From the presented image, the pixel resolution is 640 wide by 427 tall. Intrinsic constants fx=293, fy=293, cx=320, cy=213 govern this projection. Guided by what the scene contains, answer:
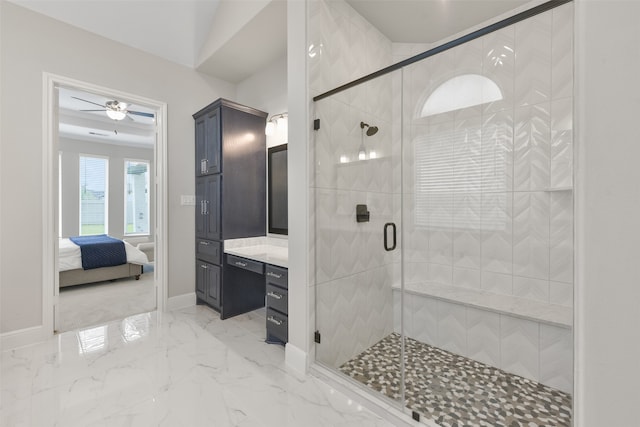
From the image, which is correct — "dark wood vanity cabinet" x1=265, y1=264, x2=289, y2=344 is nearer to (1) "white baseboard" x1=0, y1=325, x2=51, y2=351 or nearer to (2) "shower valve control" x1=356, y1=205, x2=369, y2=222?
(2) "shower valve control" x1=356, y1=205, x2=369, y2=222

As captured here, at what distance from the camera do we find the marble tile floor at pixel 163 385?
1.65m

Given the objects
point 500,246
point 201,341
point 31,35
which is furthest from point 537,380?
point 31,35

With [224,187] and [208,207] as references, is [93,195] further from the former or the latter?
[224,187]

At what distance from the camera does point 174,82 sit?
3.43m

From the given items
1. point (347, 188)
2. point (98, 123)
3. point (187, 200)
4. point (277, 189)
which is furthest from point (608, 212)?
point (98, 123)

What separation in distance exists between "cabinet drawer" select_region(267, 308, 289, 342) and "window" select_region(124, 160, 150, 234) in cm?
625

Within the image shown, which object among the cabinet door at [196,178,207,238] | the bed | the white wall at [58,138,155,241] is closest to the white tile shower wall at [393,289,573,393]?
the cabinet door at [196,178,207,238]

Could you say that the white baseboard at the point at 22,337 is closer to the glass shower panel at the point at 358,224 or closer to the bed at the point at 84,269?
the bed at the point at 84,269

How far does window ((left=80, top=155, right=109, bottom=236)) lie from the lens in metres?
6.60

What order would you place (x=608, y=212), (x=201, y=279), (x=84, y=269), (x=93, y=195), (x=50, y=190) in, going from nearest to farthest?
(x=608, y=212) → (x=50, y=190) → (x=201, y=279) → (x=84, y=269) → (x=93, y=195)

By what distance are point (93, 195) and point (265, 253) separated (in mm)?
6049

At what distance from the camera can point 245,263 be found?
Answer: 2.86 metres

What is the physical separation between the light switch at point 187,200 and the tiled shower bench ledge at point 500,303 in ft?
8.41

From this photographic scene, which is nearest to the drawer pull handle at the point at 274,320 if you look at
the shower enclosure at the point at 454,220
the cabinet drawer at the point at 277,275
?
the cabinet drawer at the point at 277,275
